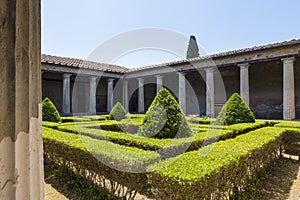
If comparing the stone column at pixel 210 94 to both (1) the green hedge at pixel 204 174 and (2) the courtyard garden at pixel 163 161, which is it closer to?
(2) the courtyard garden at pixel 163 161

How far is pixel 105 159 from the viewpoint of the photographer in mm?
3324

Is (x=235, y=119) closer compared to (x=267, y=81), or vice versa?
(x=235, y=119)

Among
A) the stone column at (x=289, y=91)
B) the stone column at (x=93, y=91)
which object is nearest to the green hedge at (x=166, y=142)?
the stone column at (x=289, y=91)

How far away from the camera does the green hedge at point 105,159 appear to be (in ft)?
10.1

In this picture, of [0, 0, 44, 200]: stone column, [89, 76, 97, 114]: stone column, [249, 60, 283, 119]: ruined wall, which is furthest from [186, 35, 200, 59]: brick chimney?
[0, 0, 44, 200]: stone column

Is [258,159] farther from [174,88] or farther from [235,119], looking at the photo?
[174,88]

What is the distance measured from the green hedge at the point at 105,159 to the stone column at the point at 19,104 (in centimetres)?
215

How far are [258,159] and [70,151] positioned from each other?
371cm

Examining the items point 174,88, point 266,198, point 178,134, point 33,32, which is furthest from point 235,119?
point 174,88

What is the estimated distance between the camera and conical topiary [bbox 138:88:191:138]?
5211 millimetres

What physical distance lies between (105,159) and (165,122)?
2.25m

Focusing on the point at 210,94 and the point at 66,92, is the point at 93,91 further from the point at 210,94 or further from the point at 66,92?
the point at 210,94

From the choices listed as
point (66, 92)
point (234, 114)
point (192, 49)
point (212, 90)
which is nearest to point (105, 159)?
point (234, 114)

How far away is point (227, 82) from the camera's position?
22.3 metres
